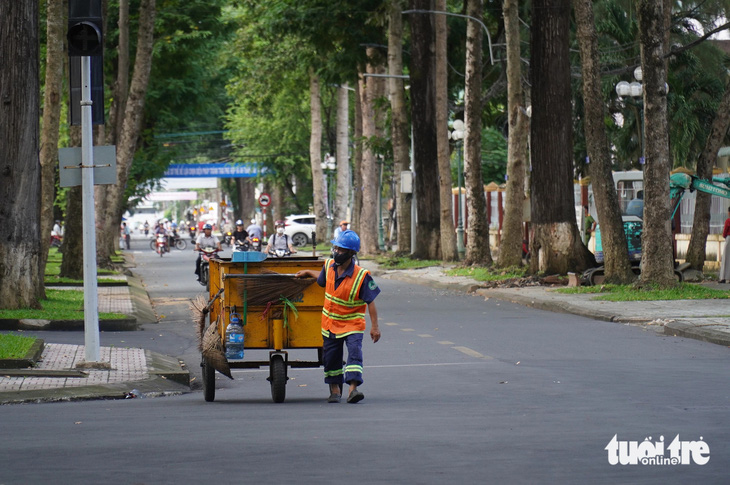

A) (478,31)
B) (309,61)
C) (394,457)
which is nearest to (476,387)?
(394,457)

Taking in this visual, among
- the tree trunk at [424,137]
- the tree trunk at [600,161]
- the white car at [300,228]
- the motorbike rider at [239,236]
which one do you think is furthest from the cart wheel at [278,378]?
the white car at [300,228]

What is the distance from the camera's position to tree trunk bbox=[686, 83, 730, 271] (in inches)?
1126

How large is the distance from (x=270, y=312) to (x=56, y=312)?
984cm

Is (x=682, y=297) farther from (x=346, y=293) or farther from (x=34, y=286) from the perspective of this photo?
(x=346, y=293)

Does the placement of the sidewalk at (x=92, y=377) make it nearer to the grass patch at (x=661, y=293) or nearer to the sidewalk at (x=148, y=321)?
the sidewalk at (x=148, y=321)

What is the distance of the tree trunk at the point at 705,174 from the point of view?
93.8 feet

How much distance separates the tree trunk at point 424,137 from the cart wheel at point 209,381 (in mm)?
29662

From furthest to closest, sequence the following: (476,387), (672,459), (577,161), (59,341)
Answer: (577,161) → (59,341) → (476,387) → (672,459)

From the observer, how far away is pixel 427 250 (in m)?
41.3

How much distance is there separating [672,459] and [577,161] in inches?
1862

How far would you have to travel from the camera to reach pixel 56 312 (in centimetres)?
2055

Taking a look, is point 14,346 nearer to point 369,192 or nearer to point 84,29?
point 84,29

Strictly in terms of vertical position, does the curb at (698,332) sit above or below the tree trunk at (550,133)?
below

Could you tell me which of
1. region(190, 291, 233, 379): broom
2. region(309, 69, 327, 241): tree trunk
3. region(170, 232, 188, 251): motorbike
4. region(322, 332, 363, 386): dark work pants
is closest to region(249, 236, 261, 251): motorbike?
region(309, 69, 327, 241): tree trunk
